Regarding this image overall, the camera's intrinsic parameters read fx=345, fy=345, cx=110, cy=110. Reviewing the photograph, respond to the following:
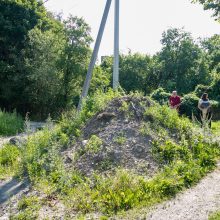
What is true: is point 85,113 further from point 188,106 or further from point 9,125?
point 188,106

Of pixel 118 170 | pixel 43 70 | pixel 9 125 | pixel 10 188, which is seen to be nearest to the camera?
pixel 118 170

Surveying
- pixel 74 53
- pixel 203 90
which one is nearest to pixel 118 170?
pixel 74 53

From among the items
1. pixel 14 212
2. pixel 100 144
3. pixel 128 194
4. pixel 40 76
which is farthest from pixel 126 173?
pixel 40 76

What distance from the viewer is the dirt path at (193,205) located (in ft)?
15.6

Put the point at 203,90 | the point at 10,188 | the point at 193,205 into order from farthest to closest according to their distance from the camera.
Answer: the point at 203,90, the point at 10,188, the point at 193,205

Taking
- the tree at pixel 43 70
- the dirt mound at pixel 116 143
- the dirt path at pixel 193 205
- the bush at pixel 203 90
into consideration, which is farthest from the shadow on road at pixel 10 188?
the bush at pixel 203 90

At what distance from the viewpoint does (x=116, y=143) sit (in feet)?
23.1

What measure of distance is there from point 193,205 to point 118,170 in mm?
1422

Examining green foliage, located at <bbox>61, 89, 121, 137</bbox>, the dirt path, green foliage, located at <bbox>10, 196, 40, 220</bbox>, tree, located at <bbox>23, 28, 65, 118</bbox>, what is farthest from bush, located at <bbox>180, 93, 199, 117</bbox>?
green foliage, located at <bbox>10, 196, 40, 220</bbox>

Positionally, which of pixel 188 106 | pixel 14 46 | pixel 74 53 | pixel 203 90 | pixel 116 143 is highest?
pixel 14 46

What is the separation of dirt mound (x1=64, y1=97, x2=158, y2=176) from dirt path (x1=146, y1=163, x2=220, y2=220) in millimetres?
917

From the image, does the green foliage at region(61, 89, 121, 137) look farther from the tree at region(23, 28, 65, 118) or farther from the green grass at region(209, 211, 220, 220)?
the tree at region(23, 28, 65, 118)

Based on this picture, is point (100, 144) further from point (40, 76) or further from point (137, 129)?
point (40, 76)

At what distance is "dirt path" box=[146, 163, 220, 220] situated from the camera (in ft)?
15.6
